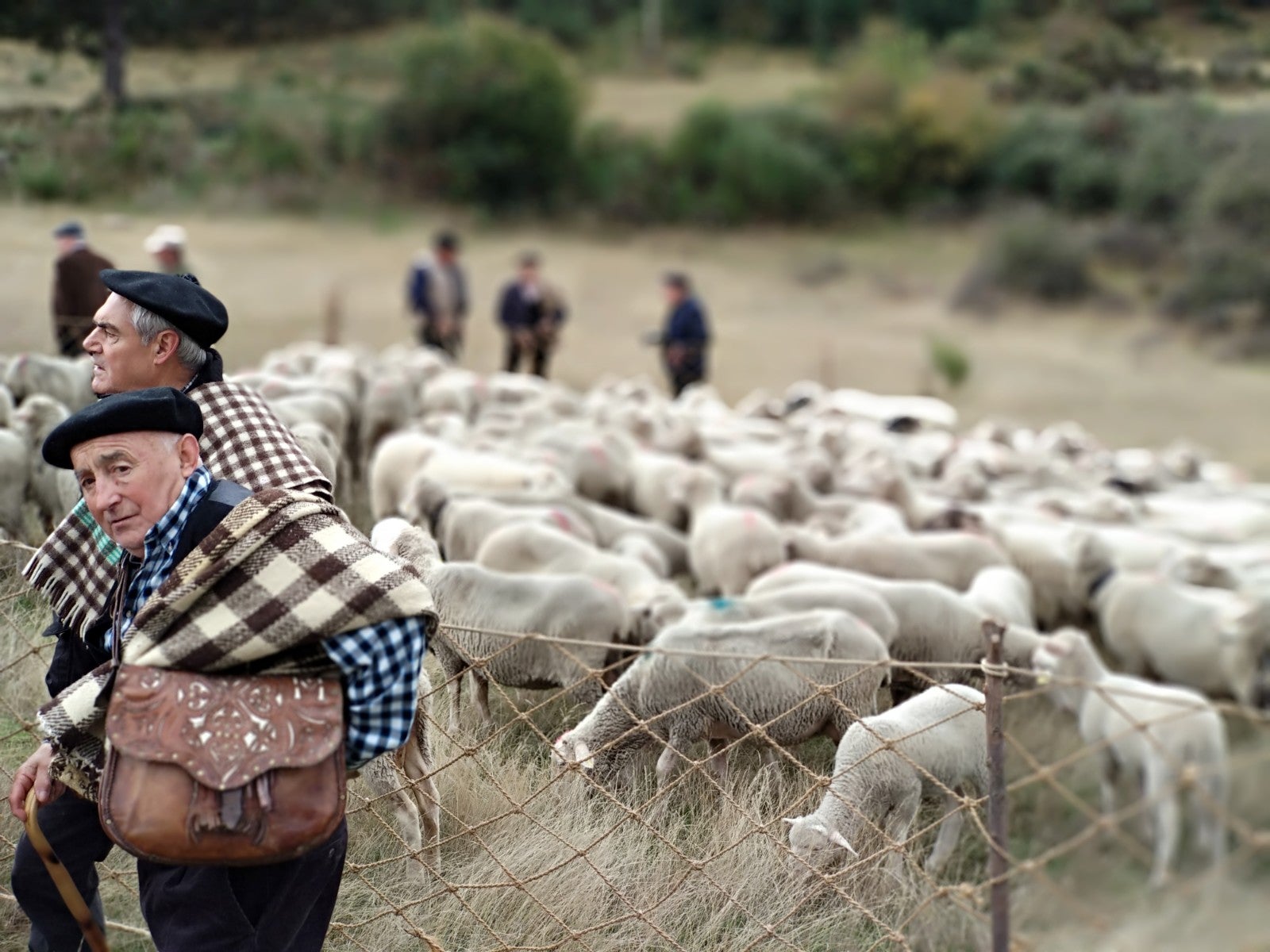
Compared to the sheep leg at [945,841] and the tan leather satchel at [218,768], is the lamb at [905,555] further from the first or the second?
the tan leather satchel at [218,768]

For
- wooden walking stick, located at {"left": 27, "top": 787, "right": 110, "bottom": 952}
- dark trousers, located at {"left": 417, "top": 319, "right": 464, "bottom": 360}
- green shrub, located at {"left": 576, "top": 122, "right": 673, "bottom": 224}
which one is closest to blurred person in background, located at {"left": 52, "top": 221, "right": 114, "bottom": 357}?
dark trousers, located at {"left": 417, "top": 319, "right": 464, "bottom": 360}

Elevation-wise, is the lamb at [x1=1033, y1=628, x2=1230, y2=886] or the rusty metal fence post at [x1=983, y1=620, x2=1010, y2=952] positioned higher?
the rusty metal fence post at [x1=983, y1=620, x2=1010, y2=952]

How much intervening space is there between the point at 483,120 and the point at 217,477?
36.0 m

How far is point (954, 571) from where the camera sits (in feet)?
26.2

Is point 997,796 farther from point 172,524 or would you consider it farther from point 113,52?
point 113,52

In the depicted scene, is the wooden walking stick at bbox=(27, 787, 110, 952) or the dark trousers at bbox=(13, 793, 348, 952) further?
the wooden walking stick at bbox=(27, 787, 110, 952)

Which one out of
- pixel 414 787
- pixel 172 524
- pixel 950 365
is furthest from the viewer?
pixel 950 365

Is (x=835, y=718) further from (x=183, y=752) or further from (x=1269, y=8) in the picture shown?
(x=1269, y=8)

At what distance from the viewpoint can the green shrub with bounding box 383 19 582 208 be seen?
3650 cm

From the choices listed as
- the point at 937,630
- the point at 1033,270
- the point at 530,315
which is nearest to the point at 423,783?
the point at 937,630

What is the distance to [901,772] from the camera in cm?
438

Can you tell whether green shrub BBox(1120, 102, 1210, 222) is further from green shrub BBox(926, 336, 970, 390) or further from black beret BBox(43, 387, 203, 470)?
black beret BBox(43, 387, 203, 470)

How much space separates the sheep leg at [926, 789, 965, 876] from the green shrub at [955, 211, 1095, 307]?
1047 inches

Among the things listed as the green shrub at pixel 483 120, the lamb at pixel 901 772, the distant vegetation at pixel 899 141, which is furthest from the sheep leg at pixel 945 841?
the green shrub at pixel 483 120
